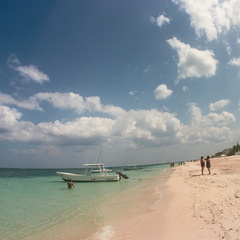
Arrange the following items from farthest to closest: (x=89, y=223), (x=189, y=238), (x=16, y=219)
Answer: (x=16, y=219), (x=89, y=223), (x=189, y=238)

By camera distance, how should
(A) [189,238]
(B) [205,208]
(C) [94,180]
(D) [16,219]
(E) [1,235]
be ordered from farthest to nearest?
(C) [94,180], (D) [16,219], (E) [1,235], (B) [205,208], (A) [189,238]

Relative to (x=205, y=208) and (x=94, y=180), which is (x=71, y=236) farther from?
(x=94, y=180)

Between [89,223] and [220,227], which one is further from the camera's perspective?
[89,223]

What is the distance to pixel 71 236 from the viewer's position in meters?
8.68

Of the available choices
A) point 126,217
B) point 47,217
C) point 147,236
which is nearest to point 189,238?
point 147,236

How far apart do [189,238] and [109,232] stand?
3.57 m

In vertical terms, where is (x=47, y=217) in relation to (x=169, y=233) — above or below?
below

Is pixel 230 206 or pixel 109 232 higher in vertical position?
pixel 230 206

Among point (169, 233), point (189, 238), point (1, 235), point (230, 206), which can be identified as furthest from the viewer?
point (1, 235)

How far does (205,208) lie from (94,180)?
28.3 meters

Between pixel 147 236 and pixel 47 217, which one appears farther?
pixel 47 217

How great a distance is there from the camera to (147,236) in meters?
7.06

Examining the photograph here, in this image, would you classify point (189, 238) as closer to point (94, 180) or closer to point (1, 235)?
point (1, 235)

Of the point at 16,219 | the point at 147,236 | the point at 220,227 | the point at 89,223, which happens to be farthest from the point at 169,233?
the point at 16,219
